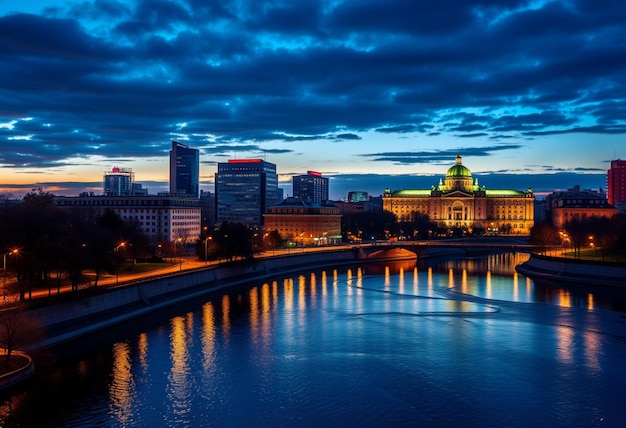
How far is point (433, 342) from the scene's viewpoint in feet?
127

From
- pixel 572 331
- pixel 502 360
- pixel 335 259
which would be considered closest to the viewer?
pixel 502 360

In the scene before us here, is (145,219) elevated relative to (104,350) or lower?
elevated

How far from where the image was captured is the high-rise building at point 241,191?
16162 centimetres

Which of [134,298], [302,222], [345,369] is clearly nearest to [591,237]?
[302,222]

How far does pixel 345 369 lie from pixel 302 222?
95178mm

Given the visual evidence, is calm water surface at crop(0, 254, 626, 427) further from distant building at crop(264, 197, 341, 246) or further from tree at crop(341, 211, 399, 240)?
tree at crop(341, 211, 399, 240)

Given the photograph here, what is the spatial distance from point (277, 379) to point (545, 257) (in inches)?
2140

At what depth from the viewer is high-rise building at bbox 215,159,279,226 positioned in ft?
530

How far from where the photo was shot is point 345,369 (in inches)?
1289

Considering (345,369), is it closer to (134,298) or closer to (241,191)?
(134,298)

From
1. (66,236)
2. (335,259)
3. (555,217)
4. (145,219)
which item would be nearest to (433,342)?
(66,236)

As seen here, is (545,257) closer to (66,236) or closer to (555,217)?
(66,236)

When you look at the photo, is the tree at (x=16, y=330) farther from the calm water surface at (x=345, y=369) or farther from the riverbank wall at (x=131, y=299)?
the calm water surface at (x=345, y=369)

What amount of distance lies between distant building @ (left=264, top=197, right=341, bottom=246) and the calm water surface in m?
72.2
